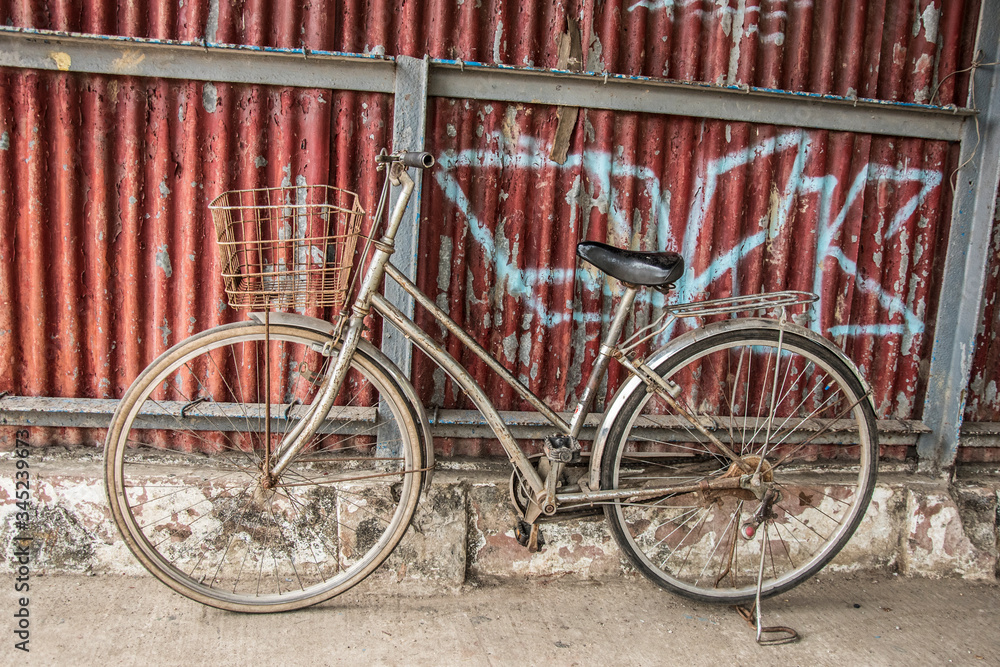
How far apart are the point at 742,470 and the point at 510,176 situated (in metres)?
1.65

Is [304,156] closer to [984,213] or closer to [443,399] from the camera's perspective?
[443,399]

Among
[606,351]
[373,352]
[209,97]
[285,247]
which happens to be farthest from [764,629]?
[209,97]

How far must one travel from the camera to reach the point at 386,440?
2986 mm

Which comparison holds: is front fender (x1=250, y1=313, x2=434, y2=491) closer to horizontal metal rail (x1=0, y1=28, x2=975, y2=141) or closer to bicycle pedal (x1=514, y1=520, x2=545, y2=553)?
bicycle pedal (x1=514, y1=520, x2=545, y2=553)

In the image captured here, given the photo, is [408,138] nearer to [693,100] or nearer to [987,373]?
[693,100]

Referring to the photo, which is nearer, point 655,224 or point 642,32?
point 642,32

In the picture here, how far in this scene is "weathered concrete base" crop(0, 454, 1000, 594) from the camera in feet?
9.30

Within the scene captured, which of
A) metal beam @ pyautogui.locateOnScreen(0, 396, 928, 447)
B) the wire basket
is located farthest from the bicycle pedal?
the wire basket

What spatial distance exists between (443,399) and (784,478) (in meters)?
1.73

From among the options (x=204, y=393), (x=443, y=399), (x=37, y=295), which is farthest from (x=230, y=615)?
(x=37, y=295)

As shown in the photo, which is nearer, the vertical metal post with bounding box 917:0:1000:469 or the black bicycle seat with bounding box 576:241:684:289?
the black bicycle seat with bounding box 576:241:684:289

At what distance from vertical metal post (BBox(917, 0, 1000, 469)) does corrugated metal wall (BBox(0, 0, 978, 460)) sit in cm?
8

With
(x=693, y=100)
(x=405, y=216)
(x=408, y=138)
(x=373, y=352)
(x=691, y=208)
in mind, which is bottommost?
(x=373, y=352)

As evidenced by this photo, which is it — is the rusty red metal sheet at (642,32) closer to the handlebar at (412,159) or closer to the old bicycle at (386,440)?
the old bicycle at (386,440)
